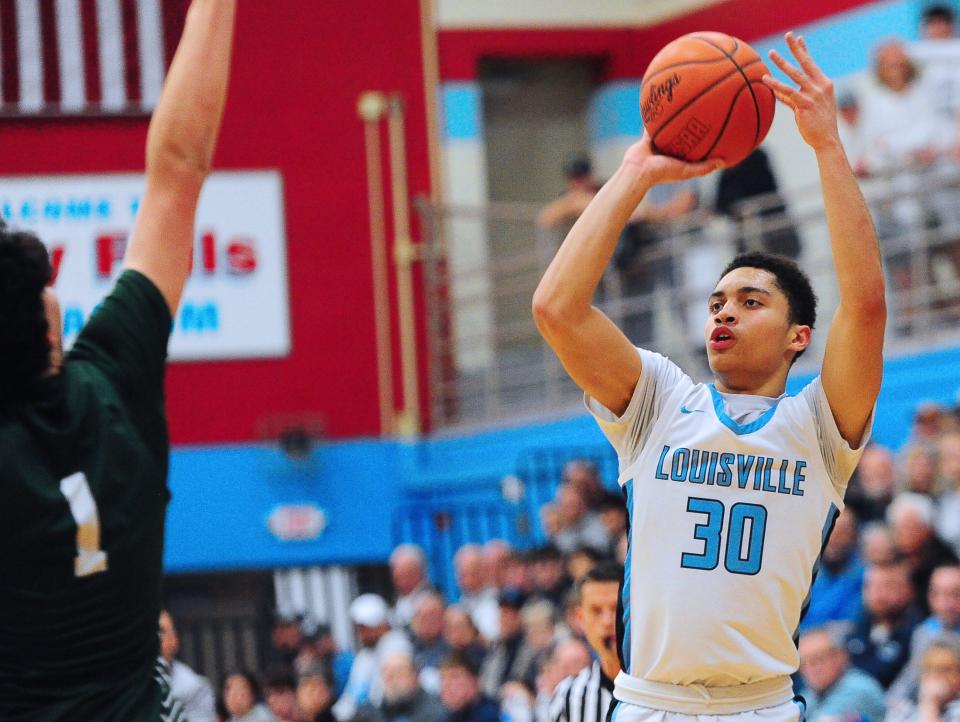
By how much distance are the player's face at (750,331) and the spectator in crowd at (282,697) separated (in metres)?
6.77

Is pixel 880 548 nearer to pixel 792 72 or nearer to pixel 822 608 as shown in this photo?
pixel 822 608

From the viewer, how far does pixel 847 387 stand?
429cm

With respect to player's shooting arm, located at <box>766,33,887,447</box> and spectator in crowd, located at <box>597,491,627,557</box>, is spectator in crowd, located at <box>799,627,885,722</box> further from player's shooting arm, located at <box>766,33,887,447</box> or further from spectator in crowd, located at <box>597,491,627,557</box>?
player's shooting arm, located at <box>766,33,887,447</box>

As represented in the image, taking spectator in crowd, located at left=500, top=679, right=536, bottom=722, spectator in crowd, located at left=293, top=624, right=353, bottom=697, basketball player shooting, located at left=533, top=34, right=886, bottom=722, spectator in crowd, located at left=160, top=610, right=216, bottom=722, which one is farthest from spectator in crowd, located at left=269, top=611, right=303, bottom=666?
basketball player shooting, located at left=533, top=34, right=886, bottom=722

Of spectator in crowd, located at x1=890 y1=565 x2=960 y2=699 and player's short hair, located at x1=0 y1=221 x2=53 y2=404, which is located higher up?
player's short hair, located at x1=0 y1=221 x2=53 y2=404

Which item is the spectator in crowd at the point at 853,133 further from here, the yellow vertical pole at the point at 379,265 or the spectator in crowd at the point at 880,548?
the yellow vertical pole at the point at 379,265

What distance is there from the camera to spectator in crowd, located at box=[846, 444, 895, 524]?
9.59m

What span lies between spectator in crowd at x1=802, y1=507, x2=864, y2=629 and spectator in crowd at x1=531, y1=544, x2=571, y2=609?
6.77 ft

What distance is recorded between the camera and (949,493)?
910 centimetres

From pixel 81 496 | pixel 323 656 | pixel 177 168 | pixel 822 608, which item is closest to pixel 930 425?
pixel 822 608

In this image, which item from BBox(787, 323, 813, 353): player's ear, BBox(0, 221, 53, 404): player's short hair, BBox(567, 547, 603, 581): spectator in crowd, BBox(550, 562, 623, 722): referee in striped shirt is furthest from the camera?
BBox(567, 547, 603, 581): spectator in crowd

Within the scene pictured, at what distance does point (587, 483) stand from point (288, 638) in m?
3.76

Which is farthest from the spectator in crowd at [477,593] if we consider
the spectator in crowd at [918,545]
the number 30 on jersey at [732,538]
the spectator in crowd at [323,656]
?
the number 30 on jersey at [732,538]

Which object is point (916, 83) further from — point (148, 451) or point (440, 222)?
point (148, 451)
